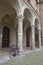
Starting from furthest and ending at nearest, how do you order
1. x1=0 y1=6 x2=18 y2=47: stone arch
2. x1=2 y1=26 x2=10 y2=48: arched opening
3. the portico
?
x1=2 y1=26 x2=10 y2=48: arched opening → x1=0 y1=6 x2=18 y2=47: stone arch → the portico

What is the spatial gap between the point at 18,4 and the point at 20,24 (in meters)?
1.77

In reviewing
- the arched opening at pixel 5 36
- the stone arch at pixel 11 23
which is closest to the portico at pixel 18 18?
the stone arch at pixel 11 23

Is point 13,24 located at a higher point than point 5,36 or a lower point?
higher

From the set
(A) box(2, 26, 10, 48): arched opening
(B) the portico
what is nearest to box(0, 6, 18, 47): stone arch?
(B) the portico

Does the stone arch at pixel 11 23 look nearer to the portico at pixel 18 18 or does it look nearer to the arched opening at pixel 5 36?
the portico at pixel 18 18

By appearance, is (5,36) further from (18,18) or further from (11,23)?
(18,18)

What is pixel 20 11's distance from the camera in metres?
11.0

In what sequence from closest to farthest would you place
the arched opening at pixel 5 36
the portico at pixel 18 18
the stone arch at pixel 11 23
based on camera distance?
the portico at pixel 18 18 < the stone arch at pixel 11 23 < the arched opening at pixel 5 36

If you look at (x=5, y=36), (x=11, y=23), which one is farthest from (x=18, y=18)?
(x=5, y=36)

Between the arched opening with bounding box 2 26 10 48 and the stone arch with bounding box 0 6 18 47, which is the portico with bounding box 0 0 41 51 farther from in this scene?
the arched opening with bounding box 2 26 10 48

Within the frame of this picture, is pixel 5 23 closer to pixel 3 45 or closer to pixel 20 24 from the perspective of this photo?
pixel 3 45

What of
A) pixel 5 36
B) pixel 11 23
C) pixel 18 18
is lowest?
pixel 5 36

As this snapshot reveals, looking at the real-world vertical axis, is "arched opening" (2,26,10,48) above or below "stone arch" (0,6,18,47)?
below

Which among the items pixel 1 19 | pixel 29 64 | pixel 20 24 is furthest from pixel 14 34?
pixel 29 64
